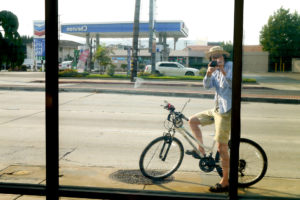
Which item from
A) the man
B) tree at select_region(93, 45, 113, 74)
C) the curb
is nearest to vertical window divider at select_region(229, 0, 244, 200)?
the man

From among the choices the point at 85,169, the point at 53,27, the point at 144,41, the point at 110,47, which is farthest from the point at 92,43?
the point at 53,27

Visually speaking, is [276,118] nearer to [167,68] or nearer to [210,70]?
[210,70]

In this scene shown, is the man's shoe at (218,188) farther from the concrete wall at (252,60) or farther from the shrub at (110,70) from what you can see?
the shrub at (110,70)

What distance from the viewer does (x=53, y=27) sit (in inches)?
104

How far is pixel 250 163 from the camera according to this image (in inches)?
164

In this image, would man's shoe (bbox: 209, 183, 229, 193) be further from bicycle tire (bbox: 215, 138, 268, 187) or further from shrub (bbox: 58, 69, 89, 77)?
shrub (bbox: 58, 69, 89, 77)

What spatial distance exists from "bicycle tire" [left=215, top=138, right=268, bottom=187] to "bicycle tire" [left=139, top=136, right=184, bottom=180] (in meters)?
0.61

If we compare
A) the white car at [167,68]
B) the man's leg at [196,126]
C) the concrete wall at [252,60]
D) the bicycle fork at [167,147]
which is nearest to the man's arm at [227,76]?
the concrete wall at [252,60]

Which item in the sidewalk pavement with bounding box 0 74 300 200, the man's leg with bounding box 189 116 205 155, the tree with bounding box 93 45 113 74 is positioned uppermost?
the tree with bounding box 93 45 113 74

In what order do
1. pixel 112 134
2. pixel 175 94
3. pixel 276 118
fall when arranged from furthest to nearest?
pixel 175 94, pixel 276 118, pixel 112 134

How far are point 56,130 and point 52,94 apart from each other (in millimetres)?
302

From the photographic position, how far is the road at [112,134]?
5.42 metres

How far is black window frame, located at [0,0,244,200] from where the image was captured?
8.38 ft

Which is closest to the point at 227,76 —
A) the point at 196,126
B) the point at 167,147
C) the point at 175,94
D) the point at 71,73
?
the point at 196,126
